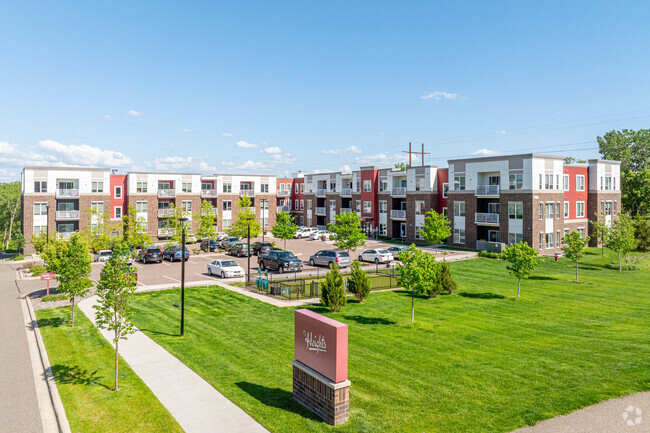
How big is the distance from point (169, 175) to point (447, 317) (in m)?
51.0

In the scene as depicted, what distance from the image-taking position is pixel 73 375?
1445 centimetres

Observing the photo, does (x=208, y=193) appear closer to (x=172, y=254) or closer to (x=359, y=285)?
(x=172, y=254)

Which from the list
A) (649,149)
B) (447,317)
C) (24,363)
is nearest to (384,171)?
(447,317)

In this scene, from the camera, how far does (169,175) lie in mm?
61781

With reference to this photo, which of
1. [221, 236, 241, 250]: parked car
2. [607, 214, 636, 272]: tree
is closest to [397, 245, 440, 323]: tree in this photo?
[607, 214, 636, 272]: tree

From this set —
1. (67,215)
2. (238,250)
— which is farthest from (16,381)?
(67,215)

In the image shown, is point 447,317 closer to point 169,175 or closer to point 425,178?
point 425,178

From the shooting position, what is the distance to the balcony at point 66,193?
51.8 metres

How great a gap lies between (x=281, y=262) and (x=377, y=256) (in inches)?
397

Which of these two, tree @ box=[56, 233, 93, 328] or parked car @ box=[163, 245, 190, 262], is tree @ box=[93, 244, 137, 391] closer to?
tree @ box=[56, 233, 93, 328]

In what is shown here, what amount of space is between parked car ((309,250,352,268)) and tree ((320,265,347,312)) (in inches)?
582

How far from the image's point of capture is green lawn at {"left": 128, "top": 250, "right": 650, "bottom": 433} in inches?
442

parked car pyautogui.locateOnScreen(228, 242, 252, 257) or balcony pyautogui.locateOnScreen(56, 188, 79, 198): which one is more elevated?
balcony pyautogui.locateOnScreen(56, 188, 79, 198)

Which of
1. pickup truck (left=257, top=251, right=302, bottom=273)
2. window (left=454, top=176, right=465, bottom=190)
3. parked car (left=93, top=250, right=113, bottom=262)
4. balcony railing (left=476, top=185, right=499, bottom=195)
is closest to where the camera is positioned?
pickup truck (left=257, top=251, right=302, bottom=273)
